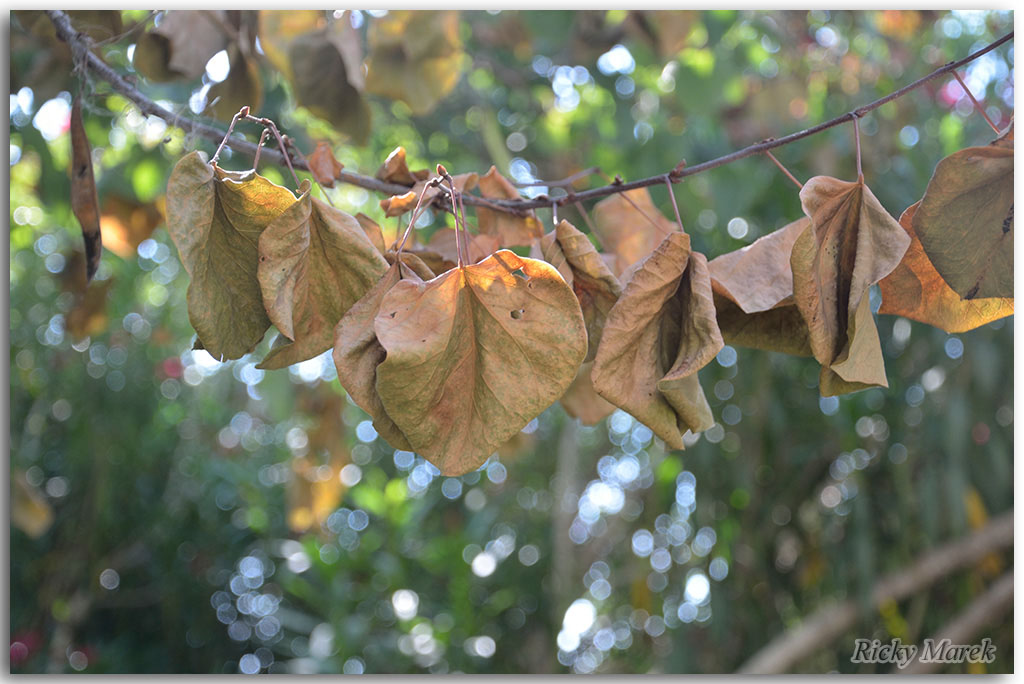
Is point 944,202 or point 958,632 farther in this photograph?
point 958,632

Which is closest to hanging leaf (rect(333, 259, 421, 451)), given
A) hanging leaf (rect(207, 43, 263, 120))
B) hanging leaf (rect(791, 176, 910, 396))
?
hanging leaf (rect(791, 176, 910, 396))

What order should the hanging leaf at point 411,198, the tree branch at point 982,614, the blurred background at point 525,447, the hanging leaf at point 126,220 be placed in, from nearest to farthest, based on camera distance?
1. the hanging leaf at point 411,198
2. the hanging leaf at point 126,220
3. the blurred background at point 525,447
4. the tree branch at point 982,614

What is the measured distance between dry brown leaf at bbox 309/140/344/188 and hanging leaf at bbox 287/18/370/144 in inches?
11.1

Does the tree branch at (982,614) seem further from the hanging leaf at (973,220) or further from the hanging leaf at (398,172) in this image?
the hanging leaf at (398,172)

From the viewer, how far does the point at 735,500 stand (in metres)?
1.91

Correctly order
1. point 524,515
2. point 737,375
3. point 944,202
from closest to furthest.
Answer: point 944,202, point 737,375, point 524,515

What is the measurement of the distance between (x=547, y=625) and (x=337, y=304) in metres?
1.72

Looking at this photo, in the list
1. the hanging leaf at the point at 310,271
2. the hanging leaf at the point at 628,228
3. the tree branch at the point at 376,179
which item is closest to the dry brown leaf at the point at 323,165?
the tree branch at the point at 376,179

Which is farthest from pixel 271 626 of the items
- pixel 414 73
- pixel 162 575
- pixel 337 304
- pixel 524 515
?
pixel 337 304

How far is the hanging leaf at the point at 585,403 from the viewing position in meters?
0.67

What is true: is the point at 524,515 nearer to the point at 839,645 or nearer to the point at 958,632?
the point at 839,645

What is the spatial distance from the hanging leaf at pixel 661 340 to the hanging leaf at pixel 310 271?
0.47ft

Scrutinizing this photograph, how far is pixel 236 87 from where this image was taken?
85 cm

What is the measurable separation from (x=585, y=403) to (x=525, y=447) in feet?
4.07
